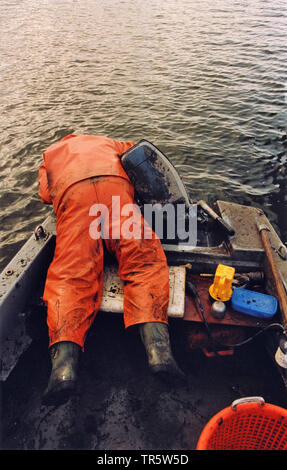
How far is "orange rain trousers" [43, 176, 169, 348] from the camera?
8.06 ft

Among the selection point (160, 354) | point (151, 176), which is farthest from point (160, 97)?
point (160, 354)

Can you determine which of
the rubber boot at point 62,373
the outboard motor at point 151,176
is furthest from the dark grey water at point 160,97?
the rubber boot at point 62,373

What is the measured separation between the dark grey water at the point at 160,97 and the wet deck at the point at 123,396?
8.37ft

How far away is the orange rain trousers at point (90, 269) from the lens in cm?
246

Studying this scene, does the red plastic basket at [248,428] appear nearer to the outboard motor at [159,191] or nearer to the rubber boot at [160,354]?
the rubber boot at [160,354]

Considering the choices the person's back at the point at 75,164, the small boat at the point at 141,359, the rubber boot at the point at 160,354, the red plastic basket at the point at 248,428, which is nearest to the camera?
the red plastic basket at the point at 248,428

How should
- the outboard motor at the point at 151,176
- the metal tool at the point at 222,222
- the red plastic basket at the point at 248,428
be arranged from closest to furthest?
the red plastic basket at the point at 248,428, the outboard motor at the point at 151,176, the metal tool at the point at 222,222

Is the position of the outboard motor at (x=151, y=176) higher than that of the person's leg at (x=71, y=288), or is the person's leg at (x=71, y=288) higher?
the outboard motor at (x=151, y=176)

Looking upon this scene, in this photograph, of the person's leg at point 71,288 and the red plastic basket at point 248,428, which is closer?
the red plastic basket at point 248,428

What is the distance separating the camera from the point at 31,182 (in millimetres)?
6324

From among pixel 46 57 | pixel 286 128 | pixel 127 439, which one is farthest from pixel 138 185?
pixel 46 57

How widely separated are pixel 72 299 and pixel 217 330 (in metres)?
1.42

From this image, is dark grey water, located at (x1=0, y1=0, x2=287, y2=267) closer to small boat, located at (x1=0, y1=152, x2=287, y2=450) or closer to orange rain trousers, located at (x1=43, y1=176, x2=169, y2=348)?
small boat, located at (x1=0, y1=152, x2=287, y2=450)
